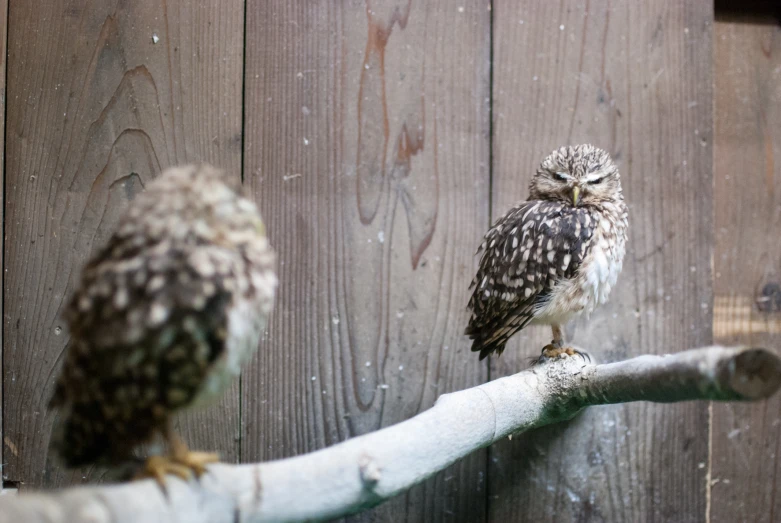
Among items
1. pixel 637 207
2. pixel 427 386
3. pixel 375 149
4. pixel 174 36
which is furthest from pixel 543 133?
pixel 174 36

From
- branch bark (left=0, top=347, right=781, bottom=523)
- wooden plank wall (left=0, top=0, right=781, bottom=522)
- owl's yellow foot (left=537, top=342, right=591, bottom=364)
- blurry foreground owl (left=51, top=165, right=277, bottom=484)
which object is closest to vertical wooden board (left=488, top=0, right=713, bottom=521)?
wooden plank wall (left=0, top=0, right=781, bottom=522)

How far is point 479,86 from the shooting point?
2180 millimetres

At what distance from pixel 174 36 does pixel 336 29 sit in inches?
20.3

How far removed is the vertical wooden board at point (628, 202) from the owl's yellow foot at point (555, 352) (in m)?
0.12

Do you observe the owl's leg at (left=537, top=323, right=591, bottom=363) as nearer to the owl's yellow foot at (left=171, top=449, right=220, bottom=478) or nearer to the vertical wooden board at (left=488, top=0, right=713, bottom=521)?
the vertical wooden board at (left=488, top=0, right=713, bottom=521)

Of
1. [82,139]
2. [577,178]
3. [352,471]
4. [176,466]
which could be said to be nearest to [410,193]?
[577,178]

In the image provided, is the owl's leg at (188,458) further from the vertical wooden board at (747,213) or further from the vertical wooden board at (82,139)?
the vertical wooden board at (747,213)

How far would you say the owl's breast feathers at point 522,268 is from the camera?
2.02 m

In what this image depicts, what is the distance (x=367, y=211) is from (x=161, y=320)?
1122mm

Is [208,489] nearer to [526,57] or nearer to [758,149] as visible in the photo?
[526,57]

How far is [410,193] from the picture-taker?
2.15 m

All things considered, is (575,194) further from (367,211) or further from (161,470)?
(161,470)

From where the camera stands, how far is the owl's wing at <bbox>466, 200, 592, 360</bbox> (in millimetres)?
2016

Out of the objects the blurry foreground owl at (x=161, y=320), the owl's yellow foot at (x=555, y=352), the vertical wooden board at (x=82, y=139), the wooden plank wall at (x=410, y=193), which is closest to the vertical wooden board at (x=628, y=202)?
the wooden plank wall at (x=410, y=193)
